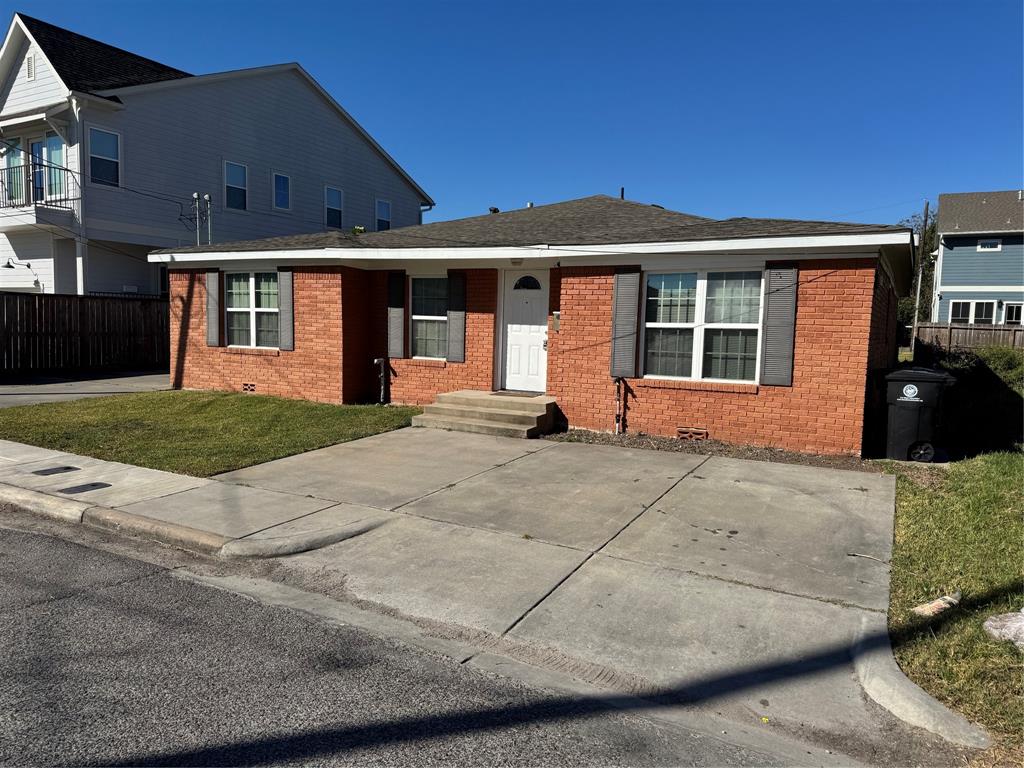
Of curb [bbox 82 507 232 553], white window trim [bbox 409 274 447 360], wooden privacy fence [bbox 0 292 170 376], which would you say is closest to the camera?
curb [bbox 82 507 232 553]

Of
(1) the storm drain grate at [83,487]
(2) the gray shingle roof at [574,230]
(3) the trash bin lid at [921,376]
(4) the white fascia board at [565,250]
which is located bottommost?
(1) the storm drain grate at [83,487]

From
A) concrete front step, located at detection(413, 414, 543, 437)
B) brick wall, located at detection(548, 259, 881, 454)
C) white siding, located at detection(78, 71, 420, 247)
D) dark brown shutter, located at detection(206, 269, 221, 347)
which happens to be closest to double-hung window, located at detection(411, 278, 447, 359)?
concrete front step, located at detection(413, 414, 543, 437)

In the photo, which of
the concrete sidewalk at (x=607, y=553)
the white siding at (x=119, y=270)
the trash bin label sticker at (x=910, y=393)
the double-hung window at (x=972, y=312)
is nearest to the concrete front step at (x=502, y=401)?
the concrete sidewalk at (x=607, y=553)

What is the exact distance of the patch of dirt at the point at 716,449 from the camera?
8.48 metres

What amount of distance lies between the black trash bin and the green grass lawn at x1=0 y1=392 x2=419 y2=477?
6952mm

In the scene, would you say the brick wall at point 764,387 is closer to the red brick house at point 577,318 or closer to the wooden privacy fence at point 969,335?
the red brick house at point 577,318

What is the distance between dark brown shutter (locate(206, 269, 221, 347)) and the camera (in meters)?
13.4

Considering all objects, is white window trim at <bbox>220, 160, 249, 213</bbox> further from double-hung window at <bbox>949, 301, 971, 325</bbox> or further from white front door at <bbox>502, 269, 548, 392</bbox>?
double-hung window at <bbox>949, 301, 971, 325</bbox>

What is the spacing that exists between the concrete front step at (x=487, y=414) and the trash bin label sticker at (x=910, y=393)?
15.6 ft

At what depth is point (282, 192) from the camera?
24594 millimetres

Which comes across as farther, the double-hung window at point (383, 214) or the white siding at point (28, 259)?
the double-hung window at point (383, 214)

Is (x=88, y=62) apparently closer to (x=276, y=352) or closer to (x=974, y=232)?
(x=276, y=352)

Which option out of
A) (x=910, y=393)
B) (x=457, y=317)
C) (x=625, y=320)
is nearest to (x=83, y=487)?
(x=457, y=317)

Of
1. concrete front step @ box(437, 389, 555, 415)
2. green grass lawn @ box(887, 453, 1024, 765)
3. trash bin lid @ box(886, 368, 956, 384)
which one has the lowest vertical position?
green grass lawn @ box(887, 453, 1024, 765)
